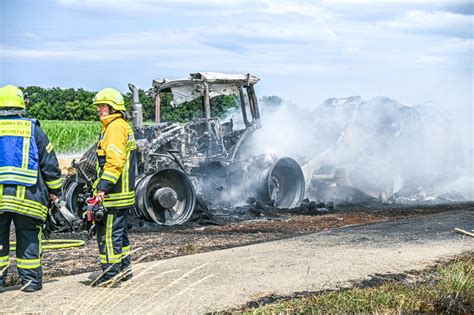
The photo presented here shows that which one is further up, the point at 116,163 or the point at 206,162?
the point at 116,163

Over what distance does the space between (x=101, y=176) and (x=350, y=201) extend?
11.2 meters

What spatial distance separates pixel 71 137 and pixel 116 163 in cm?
2669

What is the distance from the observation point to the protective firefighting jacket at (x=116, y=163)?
7.38 metres

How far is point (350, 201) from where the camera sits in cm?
Result: 1795

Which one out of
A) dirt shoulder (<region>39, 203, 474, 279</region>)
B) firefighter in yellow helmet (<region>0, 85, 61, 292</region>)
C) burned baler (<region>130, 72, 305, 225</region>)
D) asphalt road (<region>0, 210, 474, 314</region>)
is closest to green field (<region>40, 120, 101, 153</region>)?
burned baler (<region>130, 72, 305, 225</region>)

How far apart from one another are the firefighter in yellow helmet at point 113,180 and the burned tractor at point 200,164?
5.55 meters

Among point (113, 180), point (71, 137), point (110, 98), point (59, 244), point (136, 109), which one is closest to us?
point (113, 180)

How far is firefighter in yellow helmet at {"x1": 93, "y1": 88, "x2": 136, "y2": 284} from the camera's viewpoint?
741cm

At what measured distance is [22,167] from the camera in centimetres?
719

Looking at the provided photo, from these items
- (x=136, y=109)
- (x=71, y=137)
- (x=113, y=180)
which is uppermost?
(x=136, y=109)

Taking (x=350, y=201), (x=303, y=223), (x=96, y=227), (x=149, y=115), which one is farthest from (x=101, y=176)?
(x=350, y=201)

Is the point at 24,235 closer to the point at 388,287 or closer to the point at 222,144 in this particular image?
the point at 388,287

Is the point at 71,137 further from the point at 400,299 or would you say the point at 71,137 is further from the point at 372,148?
the point at 400,299

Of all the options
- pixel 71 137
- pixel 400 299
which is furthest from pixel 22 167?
pixel 71 137
